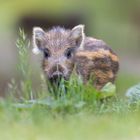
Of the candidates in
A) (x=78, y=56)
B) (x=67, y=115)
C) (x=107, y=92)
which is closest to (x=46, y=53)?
Result: (x=78, y=56)

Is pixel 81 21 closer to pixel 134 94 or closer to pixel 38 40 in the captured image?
pixel 38 40

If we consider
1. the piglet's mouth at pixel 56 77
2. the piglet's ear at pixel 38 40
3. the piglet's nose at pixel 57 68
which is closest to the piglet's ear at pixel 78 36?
the piglet's ear at pixel 38 40

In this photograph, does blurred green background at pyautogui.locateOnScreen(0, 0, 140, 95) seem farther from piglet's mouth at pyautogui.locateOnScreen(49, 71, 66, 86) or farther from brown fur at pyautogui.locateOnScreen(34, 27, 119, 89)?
piglet's mouth at pyautogui.locateOnScreen(49, 71, 66, 86)

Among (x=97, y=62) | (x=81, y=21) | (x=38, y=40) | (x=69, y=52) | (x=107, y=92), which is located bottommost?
(x=81, y=21)

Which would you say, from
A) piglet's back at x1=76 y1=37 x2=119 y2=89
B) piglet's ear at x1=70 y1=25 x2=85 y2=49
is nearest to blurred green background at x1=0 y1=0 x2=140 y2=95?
piglet's back at x1=76 y1=37 x2=119 y2=89

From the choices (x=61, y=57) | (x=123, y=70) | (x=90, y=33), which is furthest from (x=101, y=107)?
(x=90, y=33)

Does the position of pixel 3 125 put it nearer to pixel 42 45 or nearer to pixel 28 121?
pixel 28 121
